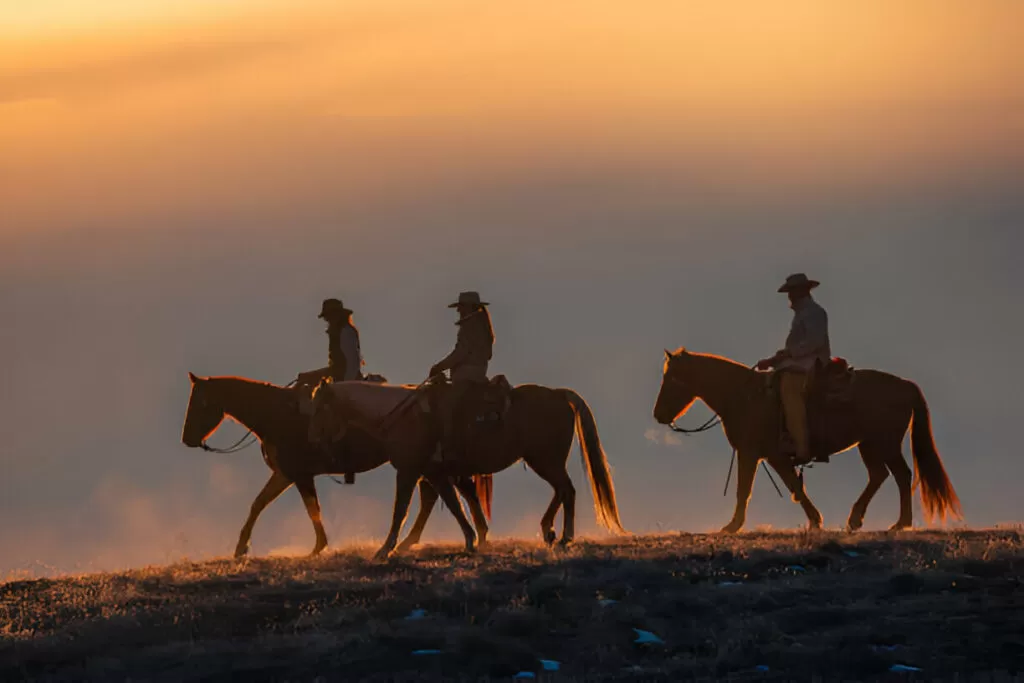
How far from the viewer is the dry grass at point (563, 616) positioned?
805 inches

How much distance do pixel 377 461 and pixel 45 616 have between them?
698cm

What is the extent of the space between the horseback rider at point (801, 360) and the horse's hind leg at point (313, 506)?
22.8ft

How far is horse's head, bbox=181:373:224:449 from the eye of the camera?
96.2ft

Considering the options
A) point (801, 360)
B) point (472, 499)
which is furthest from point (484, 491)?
point (801, 360)

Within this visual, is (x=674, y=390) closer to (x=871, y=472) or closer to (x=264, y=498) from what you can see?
(x=871, y=472)

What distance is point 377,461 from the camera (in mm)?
29469

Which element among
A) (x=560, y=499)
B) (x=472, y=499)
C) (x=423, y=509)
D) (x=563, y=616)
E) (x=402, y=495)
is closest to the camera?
(x=563, y=616)

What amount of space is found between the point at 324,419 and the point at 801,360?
692 centimetres

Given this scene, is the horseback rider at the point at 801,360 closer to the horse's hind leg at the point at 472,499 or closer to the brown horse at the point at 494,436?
the brown horse at the point at 494,436

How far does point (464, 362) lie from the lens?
27.8m

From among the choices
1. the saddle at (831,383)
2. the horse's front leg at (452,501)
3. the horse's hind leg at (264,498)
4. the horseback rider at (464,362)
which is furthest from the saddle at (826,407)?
the horse's hind leg at (264,498)

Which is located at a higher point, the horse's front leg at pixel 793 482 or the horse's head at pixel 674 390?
the horse's head at pixel 674 390

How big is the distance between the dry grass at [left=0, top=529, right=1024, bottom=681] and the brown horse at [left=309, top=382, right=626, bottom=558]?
2.35m

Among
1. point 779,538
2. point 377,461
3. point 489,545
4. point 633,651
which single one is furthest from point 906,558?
point 377,461
